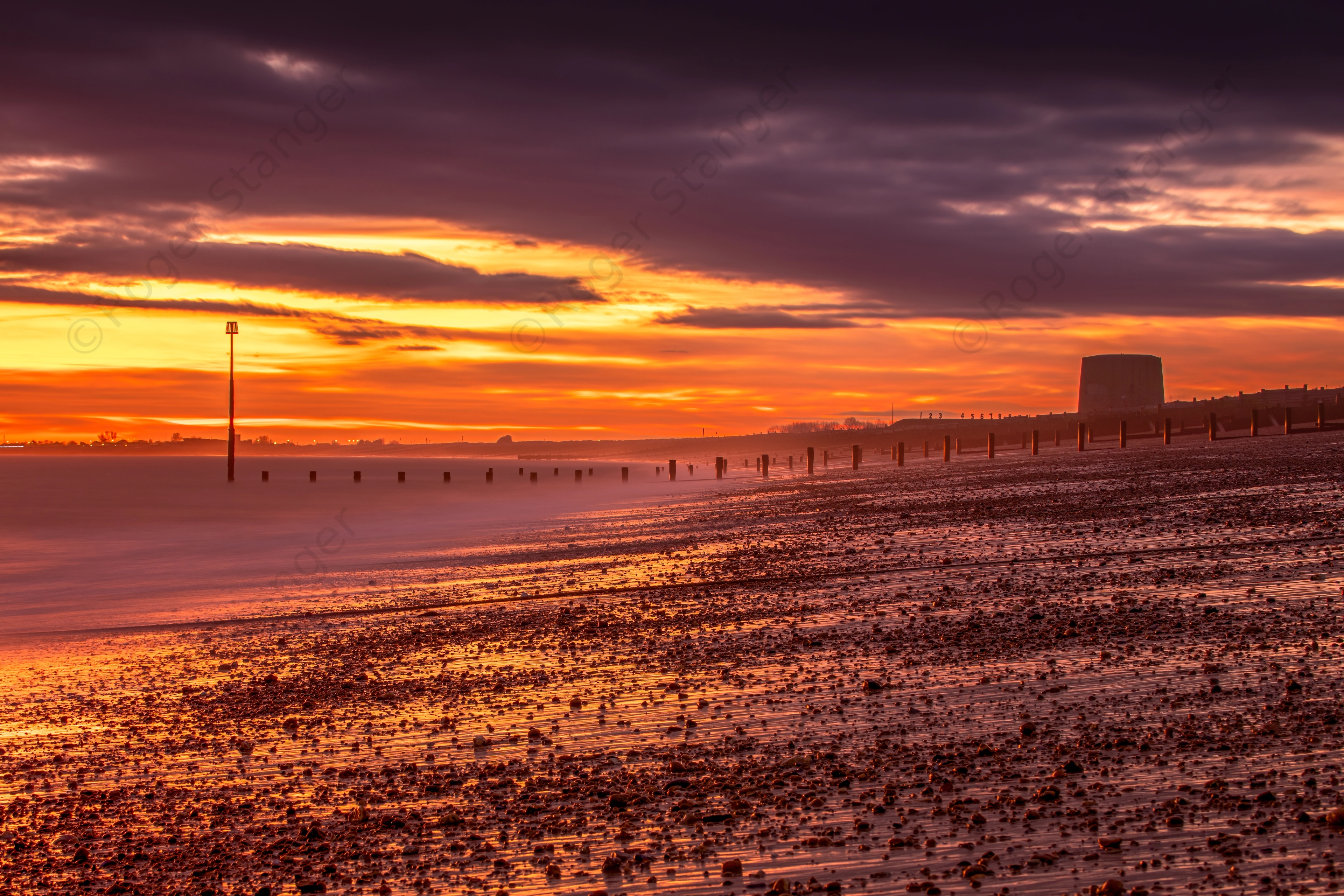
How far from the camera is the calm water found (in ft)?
56.8

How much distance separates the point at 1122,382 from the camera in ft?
464

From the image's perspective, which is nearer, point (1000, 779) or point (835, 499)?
point (1000, 779)

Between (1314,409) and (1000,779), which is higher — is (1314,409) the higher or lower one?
the higher one

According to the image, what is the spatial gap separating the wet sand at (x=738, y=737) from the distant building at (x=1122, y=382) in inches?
5477

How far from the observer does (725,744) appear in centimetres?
617

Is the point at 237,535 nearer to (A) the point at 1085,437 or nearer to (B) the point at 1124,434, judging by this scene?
(B) the point at 1124,434

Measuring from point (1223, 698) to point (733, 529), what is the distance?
16429 mm

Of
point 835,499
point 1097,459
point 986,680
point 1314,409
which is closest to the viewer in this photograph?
point 986,680

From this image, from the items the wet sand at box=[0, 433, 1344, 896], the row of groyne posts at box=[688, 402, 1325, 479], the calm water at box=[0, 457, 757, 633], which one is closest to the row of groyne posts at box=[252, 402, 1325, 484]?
the row of groyne posts at box=[688, 402, 1325, 479]

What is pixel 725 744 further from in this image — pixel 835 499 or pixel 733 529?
pixel 835 499

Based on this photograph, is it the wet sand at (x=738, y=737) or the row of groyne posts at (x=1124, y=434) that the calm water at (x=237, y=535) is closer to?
the wet sand at (x=738, y=737)

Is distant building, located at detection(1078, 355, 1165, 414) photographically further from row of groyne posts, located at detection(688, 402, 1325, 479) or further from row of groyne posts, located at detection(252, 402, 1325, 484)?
row of groyne posts, located at detection(688, 402, 1325, 479)

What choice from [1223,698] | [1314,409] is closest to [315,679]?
[1223,698]

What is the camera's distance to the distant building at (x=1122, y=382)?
14050 centimetres
